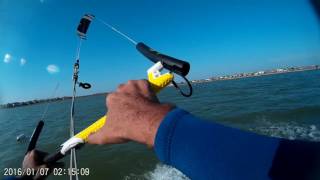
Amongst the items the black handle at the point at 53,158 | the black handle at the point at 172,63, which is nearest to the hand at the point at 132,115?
the black handle at the point at 172,63

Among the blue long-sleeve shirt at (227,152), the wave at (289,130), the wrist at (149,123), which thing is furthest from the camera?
the wave at (289,130)

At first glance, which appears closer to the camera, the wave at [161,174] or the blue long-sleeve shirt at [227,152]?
the blue long-sleeve shirt at [227,152]

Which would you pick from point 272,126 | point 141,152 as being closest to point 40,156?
point 141,152

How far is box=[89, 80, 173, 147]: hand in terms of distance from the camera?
1042 mm

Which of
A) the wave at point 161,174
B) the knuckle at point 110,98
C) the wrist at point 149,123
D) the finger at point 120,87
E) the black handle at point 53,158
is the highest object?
the finger at point 120,87

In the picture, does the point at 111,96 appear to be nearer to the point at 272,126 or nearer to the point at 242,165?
the point at 242,165

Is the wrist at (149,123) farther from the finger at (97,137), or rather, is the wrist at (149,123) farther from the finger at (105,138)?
the finger at (97,137)

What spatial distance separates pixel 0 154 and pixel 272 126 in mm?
16671

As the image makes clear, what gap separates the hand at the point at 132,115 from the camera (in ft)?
3.42

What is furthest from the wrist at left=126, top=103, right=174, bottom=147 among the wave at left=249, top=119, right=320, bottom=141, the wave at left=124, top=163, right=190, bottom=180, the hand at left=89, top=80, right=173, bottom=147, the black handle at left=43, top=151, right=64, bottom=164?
the wave at left=249, top=119, right=320, bottom=141

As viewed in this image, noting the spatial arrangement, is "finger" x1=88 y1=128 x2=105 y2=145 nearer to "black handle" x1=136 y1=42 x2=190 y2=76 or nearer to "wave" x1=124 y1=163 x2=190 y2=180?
"black handle" x1=136 y1=42 x2=190 y2=76

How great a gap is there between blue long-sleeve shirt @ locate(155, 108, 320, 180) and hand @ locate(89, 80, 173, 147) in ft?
0.18

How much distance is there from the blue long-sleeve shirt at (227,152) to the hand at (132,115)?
5 centimetres

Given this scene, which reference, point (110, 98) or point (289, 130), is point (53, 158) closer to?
point (110, 98)
